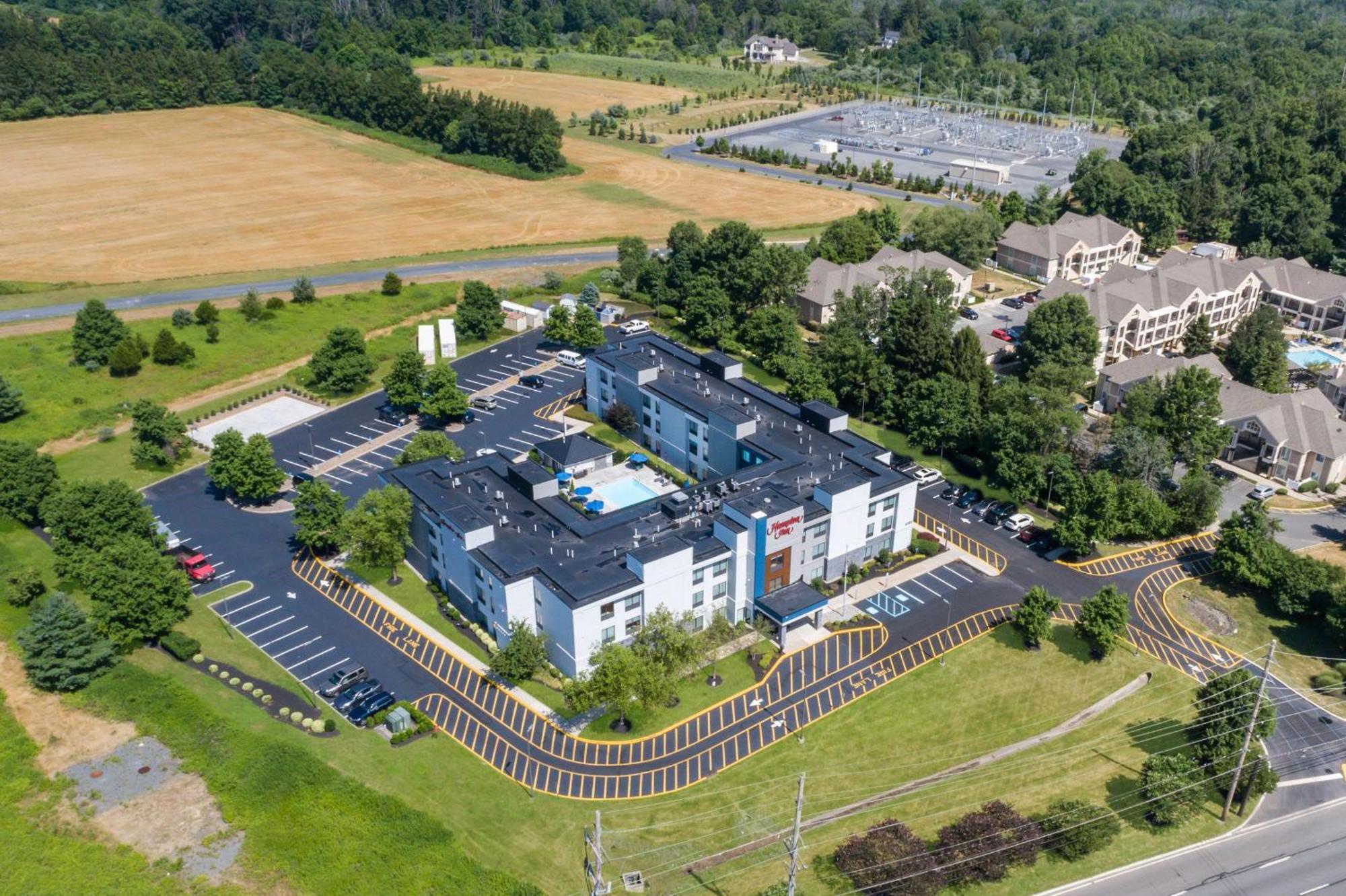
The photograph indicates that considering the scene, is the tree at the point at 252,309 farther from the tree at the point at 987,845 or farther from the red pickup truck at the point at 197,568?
the tree at the point at 987,845

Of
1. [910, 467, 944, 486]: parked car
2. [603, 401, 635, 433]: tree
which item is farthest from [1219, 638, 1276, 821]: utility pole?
[603, 401, 635, 433]: tree

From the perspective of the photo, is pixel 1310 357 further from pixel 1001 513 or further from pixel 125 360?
pixel 125 360

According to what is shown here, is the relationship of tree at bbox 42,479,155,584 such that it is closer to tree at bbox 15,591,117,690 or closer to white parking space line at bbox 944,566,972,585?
tree at bbox 15,591,117,690

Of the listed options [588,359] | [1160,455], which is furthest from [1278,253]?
[588,359]

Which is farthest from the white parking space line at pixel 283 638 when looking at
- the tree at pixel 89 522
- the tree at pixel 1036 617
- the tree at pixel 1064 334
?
the tree at pixel 1064 334

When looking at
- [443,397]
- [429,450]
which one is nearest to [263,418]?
[443,397]
